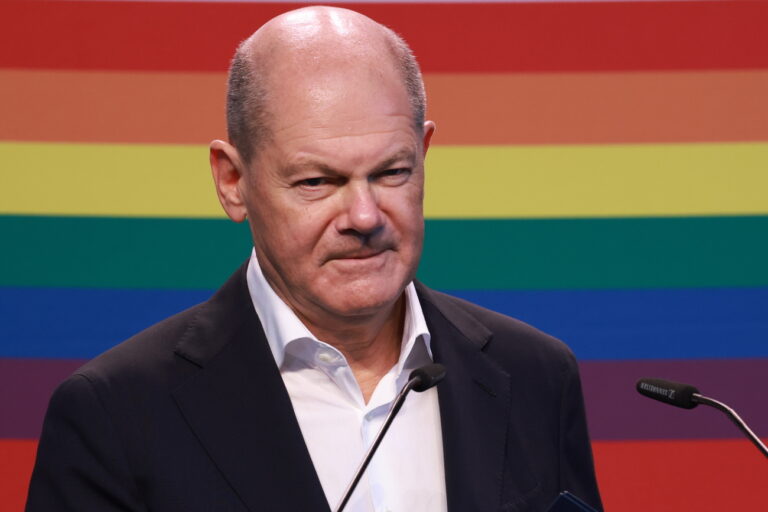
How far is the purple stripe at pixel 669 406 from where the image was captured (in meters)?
2.43

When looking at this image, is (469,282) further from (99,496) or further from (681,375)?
(99,496)

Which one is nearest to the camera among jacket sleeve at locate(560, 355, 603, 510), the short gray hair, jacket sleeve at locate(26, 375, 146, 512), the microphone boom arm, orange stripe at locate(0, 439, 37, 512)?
the microphone boom arm

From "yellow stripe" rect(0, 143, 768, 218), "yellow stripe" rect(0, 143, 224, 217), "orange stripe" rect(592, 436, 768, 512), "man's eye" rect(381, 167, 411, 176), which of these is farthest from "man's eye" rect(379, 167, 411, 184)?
"orange stripe" rect(592, 436, 768, 512)

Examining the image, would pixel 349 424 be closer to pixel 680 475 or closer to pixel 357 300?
pixel 357 300

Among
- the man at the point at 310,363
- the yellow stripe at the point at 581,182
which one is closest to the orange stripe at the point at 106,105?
the yellow stripe at the point at 581,182

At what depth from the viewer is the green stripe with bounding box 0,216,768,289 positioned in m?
2.40

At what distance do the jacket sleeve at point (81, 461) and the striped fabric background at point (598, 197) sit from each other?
2.32 ft

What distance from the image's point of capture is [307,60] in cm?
170

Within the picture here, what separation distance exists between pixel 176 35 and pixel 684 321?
47.5 inches

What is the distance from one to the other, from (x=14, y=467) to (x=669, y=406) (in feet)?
4.44

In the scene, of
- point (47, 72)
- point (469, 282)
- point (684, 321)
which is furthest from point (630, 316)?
point (47, 72)

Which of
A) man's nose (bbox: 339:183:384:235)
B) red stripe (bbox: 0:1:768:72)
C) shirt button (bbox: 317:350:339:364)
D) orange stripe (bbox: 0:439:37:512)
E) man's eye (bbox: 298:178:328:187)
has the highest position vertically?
red stripe (bbox: 0:1:768:72)

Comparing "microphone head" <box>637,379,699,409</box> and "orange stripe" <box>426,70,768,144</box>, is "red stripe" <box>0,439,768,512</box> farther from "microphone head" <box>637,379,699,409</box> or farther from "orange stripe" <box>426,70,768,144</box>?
"microphone head" <box>637,379,699,409</box>

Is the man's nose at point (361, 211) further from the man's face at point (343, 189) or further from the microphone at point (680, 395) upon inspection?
the microphone at point (680, 395)
